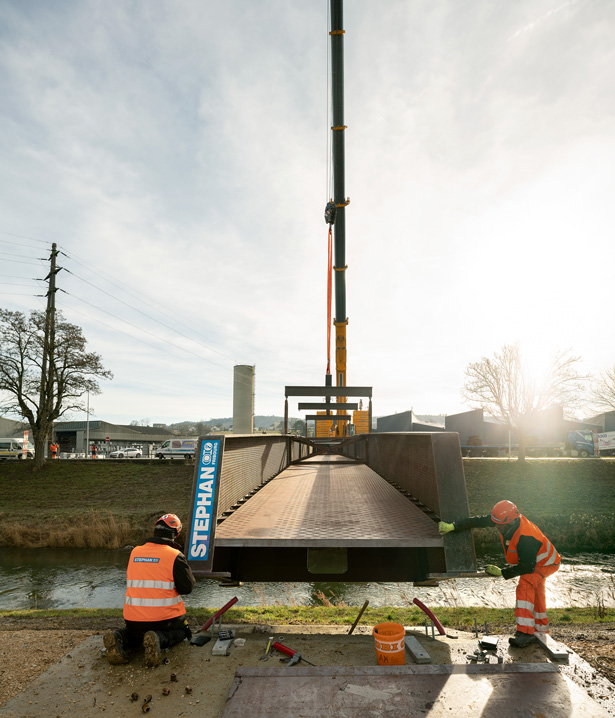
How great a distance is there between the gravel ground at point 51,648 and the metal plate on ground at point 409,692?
82 centimetres

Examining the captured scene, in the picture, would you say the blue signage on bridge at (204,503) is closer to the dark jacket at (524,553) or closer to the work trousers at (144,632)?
the work trousers at (144,632)

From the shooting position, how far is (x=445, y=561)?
13.8 ft

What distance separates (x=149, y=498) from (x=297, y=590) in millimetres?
14355

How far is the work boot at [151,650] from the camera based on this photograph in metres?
4.01

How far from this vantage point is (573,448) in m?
35.7

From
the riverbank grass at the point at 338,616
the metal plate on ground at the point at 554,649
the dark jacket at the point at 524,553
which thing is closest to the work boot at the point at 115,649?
the riverbank grass at the point at 338,616

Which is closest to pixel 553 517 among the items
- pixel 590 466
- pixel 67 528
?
pixel 590 466

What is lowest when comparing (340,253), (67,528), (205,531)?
(67,528)

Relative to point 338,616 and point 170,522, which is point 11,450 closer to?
point 338,616

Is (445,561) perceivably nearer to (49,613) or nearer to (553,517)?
(49,613)

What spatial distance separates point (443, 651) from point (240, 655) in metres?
2.04

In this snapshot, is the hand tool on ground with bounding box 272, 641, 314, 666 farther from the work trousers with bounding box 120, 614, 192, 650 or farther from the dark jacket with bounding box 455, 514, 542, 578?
the dark jacket with bounding box 455, 514, 542, 578

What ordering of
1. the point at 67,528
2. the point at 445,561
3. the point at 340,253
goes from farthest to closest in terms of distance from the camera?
the point at 340,253, the point at 67,528, the point at 445,561

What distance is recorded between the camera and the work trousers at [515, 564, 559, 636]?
448 cm
